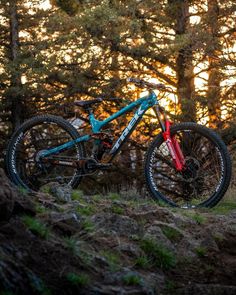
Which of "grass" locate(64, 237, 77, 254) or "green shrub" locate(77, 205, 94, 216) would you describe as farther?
"green shrub" locate(77, 205, 94, 216)

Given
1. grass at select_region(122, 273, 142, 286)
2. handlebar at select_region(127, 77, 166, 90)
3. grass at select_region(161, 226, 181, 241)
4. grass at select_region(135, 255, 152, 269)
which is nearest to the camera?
grass at select_region(122, 273, 142, 286)

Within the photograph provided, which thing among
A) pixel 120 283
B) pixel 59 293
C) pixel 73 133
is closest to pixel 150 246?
pixel 120 283

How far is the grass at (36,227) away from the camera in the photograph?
4410mm

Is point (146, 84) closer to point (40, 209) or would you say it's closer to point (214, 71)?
point (40, 209)

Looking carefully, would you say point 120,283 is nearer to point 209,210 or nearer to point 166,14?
point 209,210

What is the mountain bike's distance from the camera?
6891mm

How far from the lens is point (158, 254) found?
4.89 meters

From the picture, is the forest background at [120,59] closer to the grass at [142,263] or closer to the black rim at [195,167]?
the black rim at [195,167]

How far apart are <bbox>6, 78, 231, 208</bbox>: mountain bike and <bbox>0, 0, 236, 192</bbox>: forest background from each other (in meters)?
7.71

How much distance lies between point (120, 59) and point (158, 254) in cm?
1240

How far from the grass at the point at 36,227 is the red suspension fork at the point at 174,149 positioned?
2.66 metres

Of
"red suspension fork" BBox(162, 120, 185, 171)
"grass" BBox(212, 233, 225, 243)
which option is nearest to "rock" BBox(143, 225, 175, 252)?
"grass" BBox(212, 233, 225, 243)

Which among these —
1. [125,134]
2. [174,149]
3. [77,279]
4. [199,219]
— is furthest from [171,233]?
[125,134]

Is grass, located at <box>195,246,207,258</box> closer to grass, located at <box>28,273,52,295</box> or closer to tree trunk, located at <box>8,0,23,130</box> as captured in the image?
grass, located at <box>28,273,52,295</box>
